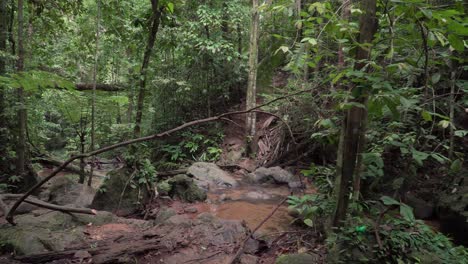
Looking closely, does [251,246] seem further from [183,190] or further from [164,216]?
[183,190]

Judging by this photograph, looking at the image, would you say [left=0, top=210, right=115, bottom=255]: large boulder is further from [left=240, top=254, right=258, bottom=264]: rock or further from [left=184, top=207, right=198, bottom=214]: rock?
[left=184, top=207, right=198, bottom=214]: rock

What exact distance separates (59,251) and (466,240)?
530 centimetres

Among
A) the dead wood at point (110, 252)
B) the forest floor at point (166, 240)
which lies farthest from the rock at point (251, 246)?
the dead wood at point (110, 252)

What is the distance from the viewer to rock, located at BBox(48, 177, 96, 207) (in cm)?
622

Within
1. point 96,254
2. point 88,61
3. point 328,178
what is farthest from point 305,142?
point 96,254

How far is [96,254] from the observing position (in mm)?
3303

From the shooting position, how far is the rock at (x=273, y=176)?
8.98 meters

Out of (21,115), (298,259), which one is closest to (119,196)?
(21,115)

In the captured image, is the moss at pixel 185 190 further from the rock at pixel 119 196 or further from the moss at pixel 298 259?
the moss at pixel 298 259

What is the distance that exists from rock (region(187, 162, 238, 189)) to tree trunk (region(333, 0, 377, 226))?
19.8ft

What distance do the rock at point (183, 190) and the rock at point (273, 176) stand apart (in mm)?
2199

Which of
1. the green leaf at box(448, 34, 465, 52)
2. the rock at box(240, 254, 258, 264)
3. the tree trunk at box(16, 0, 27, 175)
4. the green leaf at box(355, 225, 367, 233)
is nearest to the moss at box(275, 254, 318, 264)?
the rock at box(240, 254, 258, 264)

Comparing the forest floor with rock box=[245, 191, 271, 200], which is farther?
rock box=[245, 191, 271, 200]

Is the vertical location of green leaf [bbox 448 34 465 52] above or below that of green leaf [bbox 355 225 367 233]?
above
